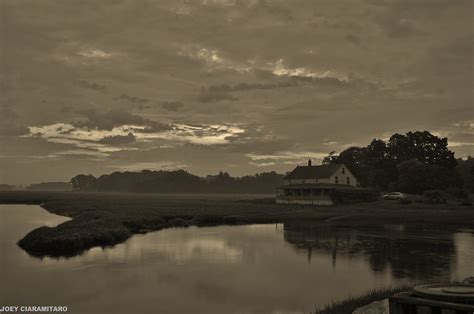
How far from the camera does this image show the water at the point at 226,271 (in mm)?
21797

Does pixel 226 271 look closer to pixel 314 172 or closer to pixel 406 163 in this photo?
pixel 314 172

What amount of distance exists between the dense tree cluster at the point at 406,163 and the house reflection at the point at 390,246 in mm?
36949

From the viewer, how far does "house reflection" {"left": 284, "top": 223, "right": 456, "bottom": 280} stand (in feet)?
97.1

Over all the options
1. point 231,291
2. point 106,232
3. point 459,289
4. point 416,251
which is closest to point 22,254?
point 106,232

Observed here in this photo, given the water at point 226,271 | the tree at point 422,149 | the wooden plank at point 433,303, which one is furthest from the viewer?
the tree at point 422,149

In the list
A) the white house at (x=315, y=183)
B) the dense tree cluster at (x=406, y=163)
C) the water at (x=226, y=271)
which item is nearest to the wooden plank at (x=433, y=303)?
the water at (x=226, y=271)

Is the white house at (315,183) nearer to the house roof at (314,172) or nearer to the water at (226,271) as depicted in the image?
the house roof at (314,172)

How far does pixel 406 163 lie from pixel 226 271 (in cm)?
7646

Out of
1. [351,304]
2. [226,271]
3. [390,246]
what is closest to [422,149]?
[390,246]

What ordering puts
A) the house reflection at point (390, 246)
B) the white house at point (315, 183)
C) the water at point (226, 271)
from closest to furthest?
the water at point (226, 271)
the house reflection at point (390, 246)
the white house at point (315, 183)

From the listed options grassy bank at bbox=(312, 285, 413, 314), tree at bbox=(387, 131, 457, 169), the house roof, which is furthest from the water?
tree at bbox=(387, 131, 457, 169)

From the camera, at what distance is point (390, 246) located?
39688 millimetres

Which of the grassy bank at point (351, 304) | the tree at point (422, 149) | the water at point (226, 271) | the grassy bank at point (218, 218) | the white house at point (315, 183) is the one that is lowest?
the water at point (226, 271)

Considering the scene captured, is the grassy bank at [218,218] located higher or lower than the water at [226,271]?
higher
